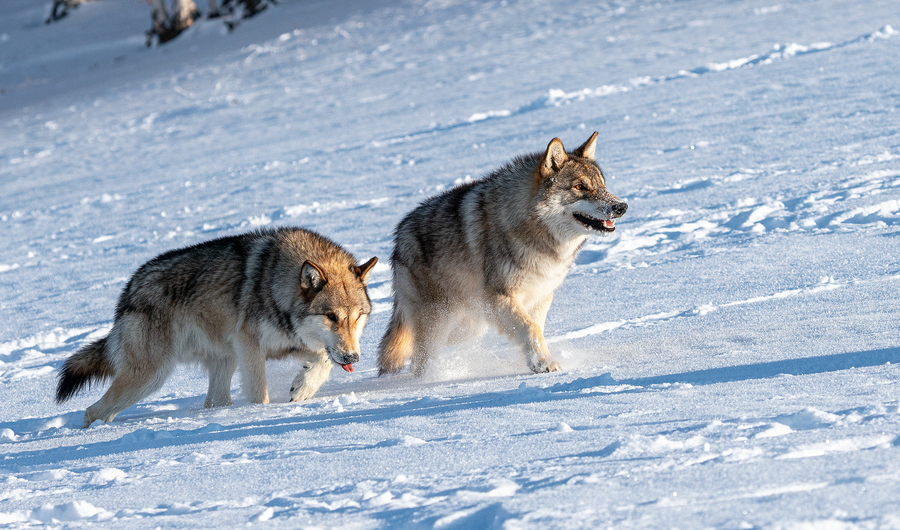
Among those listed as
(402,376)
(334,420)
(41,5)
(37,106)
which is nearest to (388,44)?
(37,106)

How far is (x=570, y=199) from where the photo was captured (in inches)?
230

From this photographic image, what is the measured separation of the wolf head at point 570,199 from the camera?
5.75 metres

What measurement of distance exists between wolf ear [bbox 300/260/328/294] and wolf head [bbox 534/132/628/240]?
1551mm

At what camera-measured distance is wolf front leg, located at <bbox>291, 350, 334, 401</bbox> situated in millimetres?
5680

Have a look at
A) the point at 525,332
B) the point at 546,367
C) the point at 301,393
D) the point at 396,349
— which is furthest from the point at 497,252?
the point at 301,393

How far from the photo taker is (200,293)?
19.5 feet

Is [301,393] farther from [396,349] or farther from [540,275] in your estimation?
[540,275]

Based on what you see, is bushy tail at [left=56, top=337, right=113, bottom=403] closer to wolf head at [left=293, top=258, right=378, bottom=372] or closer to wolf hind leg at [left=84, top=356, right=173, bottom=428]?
wolf hind leg at [left=84, top=356, right=173, bottom=428]

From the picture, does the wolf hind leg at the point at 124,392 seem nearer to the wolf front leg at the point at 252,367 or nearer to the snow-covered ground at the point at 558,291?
the snow-covered ground at the point at 558,291

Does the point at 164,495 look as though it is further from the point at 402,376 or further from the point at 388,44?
the point at 388,44

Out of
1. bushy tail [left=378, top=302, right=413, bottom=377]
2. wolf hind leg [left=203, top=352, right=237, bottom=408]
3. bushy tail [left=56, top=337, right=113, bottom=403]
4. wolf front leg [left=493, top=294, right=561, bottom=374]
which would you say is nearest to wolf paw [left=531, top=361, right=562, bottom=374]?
wolf front leg [left=493, top=294, right=561, bottom=374]

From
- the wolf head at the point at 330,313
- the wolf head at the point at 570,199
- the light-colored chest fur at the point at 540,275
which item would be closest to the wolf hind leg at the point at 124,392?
the wolf head at the point at 330,313

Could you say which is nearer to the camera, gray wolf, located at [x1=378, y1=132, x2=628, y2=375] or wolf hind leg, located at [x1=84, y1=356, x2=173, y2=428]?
wolf hind leg, located at [x1=84, y1=356, x2=173, y2=428]

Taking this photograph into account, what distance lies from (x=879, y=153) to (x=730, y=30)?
859cm
